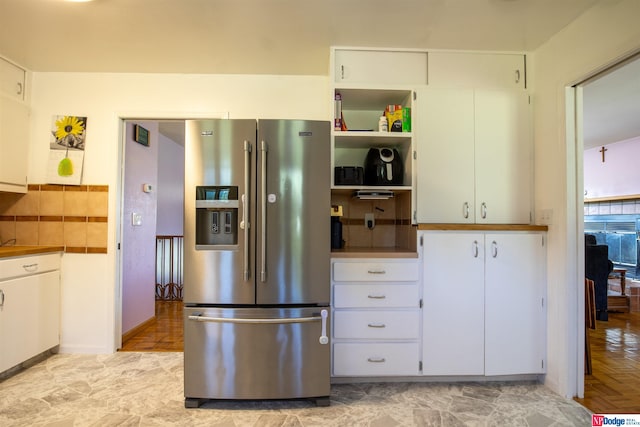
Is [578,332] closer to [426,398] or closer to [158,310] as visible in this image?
[426,398]

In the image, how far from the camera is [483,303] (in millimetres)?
2135

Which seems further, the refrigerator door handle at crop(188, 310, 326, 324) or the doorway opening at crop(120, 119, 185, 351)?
the doorway opening at crop(120, 119, 185, 351)

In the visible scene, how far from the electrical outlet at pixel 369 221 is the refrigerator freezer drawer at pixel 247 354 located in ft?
3.35

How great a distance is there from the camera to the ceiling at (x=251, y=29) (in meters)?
1.82

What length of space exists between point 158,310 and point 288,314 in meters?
2.97

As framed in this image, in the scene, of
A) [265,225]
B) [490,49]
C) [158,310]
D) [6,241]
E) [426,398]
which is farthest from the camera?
[158,310]

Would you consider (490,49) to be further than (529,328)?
Yes

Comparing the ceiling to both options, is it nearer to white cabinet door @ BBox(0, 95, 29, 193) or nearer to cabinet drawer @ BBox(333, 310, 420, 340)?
white cabinet door @ BBox(0, 95, 29, 193)

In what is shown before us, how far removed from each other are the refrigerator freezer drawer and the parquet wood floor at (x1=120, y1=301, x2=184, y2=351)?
1097 mm

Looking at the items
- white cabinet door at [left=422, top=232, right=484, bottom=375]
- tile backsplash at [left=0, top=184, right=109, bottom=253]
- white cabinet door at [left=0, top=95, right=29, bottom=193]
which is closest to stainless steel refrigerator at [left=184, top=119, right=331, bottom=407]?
white cabinet door at [left=422, top=232, right=484, bottom=375]

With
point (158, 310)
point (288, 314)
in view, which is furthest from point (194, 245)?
point (158, 310)

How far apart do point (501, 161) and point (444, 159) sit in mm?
436

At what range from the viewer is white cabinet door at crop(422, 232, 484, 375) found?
2.12 metres

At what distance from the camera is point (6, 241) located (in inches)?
→ 102
